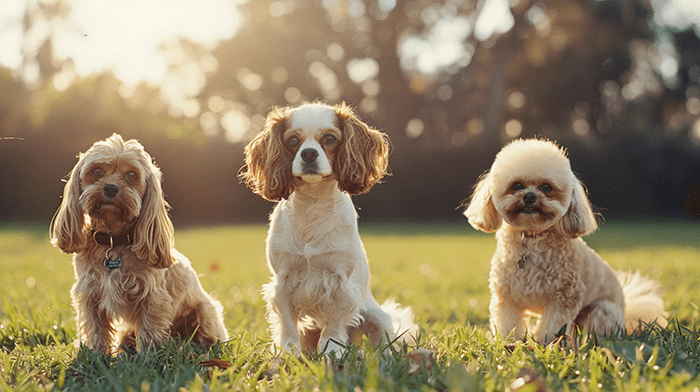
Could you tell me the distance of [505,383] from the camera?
231 cm

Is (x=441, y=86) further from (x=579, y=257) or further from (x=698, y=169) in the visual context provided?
(x=579, y=257)

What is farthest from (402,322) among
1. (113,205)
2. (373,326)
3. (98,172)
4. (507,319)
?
(98,172)

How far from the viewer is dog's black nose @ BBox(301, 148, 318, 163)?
3.04m

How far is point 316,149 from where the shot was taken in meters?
3.07

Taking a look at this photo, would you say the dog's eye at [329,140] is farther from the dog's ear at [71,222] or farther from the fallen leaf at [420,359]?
the dog's ear at [71,222]

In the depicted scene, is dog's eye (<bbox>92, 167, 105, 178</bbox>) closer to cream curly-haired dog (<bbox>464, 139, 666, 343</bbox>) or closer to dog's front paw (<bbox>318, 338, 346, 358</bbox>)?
dog's front paw (<bbox>318, 338, 346, 358</bbox>)

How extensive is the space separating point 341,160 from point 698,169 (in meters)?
20.0

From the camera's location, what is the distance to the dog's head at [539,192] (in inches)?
136

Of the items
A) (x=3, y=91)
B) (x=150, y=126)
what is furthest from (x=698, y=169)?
(x=3, y=91)

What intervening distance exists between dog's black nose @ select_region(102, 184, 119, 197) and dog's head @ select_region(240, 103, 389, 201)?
80cm

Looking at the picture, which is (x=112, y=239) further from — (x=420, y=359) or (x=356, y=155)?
(x=420, y=359)

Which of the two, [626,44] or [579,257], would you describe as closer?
[579,257]

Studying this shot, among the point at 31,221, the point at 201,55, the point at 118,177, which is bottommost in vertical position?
the point at 31,221

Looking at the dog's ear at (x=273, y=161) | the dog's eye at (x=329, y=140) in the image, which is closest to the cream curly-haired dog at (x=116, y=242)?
the dog's ear at (x=273, y=161)
